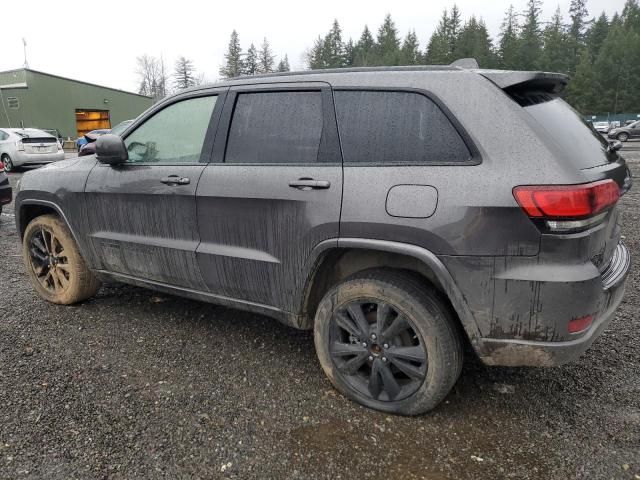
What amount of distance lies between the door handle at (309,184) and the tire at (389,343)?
518 millimetres

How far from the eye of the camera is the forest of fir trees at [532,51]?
59562 mm

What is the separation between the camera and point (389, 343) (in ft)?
8.41

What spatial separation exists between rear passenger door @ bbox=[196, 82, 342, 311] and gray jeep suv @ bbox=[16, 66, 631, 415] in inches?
0.4

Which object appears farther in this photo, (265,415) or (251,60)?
(251,60)

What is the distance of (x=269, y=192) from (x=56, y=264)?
2415 millimetres

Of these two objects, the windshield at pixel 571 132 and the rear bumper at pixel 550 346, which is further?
the windshield at pixel 571 132

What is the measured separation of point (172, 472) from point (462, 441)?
1.39m

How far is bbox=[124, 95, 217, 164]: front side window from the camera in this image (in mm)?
3215

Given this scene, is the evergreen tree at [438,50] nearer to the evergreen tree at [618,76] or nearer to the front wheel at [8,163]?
the evergreen tree at [618,76]

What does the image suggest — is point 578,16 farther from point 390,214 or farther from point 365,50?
point 390,214

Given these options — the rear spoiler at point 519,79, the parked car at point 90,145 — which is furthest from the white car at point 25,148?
the rear spoiler at point 519,79

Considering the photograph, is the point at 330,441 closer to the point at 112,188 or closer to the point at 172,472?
the point at 172,472

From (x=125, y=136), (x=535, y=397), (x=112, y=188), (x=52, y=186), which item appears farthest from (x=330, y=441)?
(x=52, y=186)

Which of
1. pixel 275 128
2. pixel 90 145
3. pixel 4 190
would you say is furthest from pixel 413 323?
pixel 4 190
